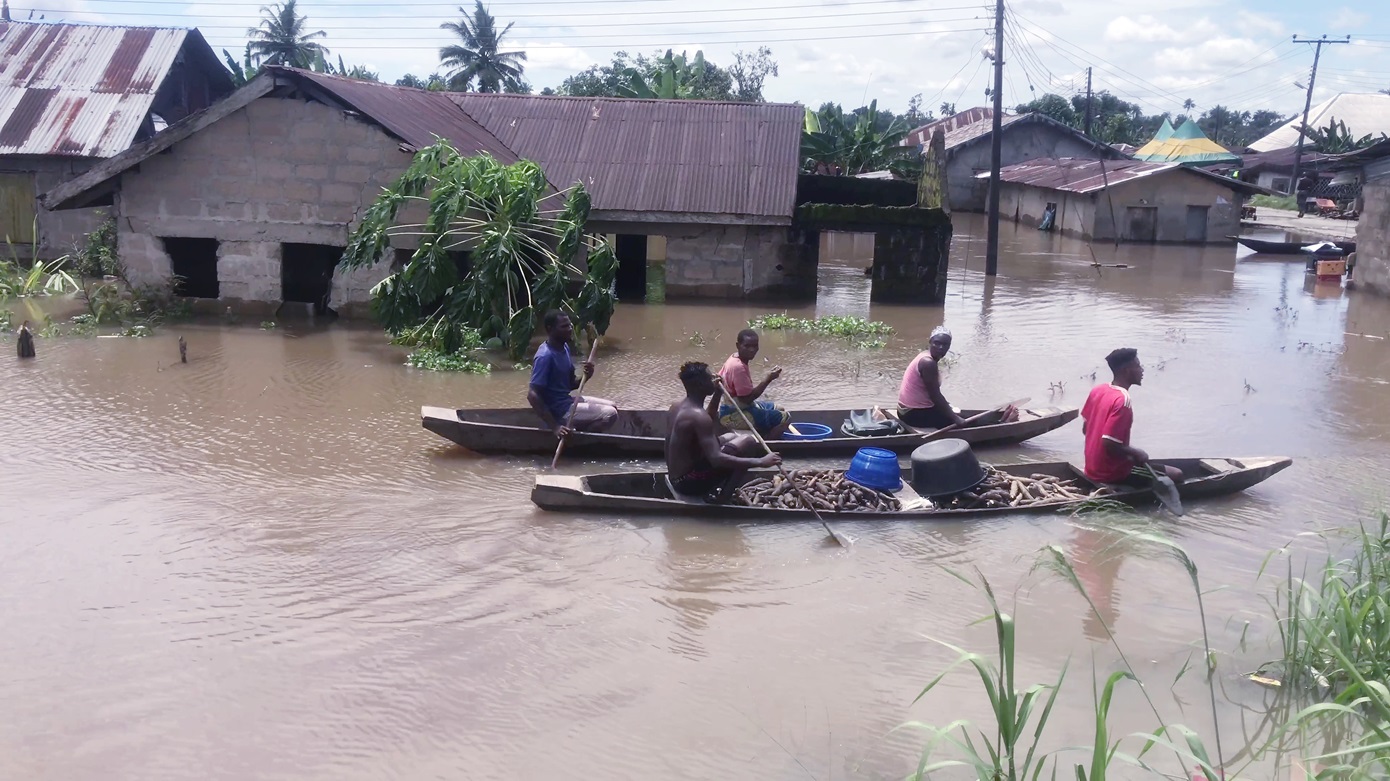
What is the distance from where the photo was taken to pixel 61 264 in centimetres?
1981

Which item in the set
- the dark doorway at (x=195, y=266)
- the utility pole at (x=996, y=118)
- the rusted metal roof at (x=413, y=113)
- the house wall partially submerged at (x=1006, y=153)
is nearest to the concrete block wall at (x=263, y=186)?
the rusted metal roof at (x=413, y=113)

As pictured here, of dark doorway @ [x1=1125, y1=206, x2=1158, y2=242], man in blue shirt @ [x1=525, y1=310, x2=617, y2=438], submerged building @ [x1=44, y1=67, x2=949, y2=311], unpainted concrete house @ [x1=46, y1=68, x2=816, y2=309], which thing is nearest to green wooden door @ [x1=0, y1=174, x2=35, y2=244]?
submerged building @ [x1=44, y1=67, x2=949, y2=311]

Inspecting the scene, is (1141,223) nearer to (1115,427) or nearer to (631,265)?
(631,265)

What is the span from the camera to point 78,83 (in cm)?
2094

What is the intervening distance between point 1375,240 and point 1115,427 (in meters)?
16.7

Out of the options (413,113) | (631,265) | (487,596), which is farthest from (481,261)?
(487,596)

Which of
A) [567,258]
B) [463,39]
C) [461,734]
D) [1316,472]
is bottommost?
[461,734]

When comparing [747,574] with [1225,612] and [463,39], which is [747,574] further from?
[463,39]

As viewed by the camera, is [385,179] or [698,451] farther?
[385,179]

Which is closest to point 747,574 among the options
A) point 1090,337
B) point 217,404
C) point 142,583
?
point 142,583

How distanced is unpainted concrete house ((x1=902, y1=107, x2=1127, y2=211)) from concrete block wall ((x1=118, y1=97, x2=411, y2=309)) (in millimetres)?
30637

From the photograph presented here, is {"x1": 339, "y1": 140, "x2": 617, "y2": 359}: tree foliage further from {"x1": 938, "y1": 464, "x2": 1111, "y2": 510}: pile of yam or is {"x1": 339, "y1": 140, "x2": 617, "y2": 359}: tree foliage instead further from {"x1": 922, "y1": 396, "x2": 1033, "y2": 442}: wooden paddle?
{"x1": 938, "y1": 464, "x2": 1111, "y2": 510}: pile of yam

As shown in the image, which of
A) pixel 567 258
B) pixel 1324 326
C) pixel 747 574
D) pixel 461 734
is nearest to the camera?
pixel 461 734

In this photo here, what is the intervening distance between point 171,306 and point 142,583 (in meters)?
10.3
